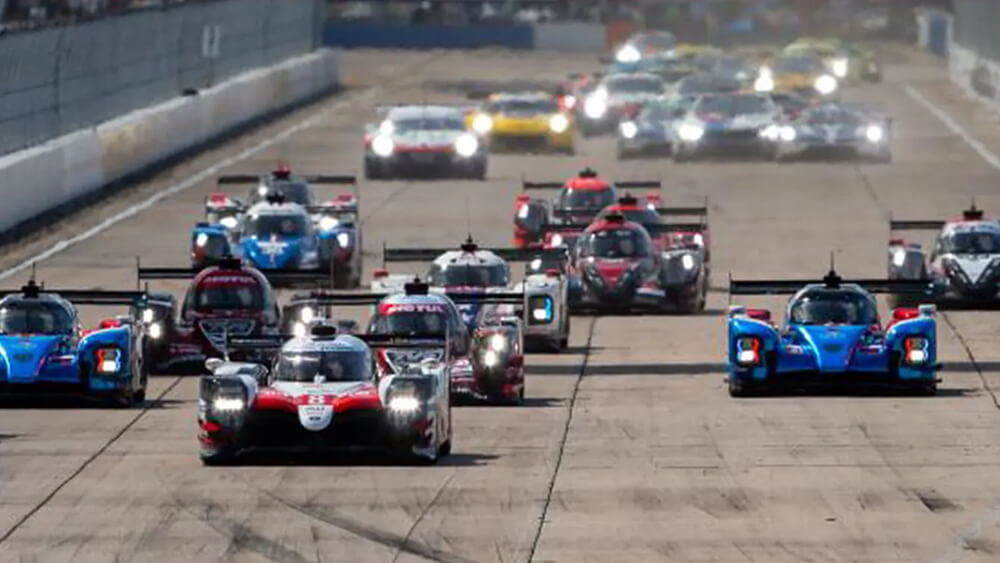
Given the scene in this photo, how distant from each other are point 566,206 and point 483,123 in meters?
24.8

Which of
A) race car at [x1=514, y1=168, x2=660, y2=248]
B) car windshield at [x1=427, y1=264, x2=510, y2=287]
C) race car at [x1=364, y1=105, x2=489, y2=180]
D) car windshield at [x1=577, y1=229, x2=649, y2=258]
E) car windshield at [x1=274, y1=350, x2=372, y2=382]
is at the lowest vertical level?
car windshield at [x1=274, y1=350, x2=372, y2=382]

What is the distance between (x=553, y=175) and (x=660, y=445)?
3805cm

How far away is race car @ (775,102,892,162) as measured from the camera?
68.8m

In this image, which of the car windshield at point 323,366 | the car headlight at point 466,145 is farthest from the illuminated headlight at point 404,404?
the car headlight at point 466,145

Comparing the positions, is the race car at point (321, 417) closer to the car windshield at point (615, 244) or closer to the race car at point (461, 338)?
the race car at point (461, 338)

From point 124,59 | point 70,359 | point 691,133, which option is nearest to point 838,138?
point 691,133

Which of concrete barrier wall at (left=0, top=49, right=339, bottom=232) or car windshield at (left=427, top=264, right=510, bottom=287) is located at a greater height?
concrete barrier wall at (left=0, top=49, right=339, bottom=232)

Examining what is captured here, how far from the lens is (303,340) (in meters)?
27.5

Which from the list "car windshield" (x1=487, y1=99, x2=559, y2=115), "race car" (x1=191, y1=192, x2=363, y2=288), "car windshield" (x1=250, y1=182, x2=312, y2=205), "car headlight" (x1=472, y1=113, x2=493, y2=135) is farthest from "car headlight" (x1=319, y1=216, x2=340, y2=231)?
"car windshield" (x1=487, y1=99, x2=559, y2=115)

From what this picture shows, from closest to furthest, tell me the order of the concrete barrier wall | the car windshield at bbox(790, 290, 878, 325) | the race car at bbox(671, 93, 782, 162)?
the car windshield at bbox(790, 290, 878, 325) < the concrete barrier wall < the race car at bbox(671, 93, 782, 162)

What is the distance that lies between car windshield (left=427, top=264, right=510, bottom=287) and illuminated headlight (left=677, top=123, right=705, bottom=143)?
34136 mm

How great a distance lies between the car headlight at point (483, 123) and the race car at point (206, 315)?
36.9 metres

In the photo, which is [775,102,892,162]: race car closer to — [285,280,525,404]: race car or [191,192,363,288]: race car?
[191,192,363,288]: race car

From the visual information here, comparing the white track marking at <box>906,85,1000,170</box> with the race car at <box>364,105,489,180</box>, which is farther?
the white track marking at <box>906,85,1000,170</box>
